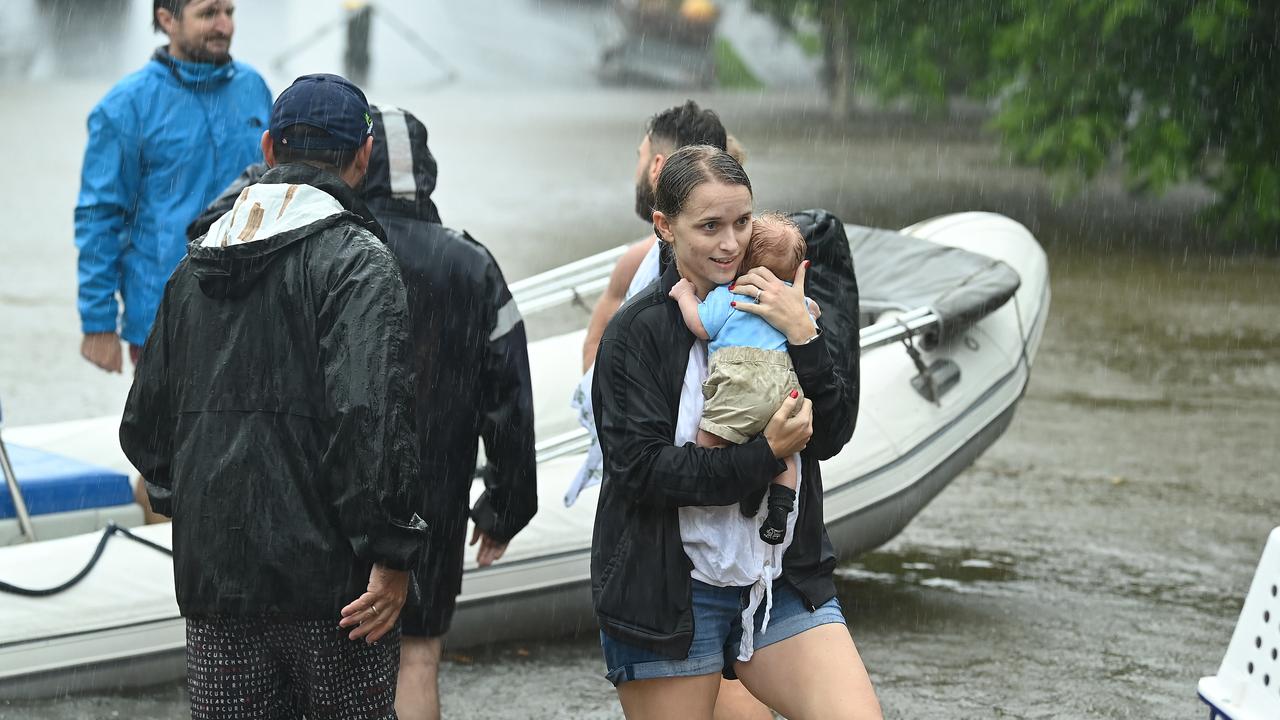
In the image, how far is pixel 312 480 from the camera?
2896mm

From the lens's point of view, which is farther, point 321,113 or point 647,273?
point 647,273

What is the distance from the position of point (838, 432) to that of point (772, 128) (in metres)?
27.2

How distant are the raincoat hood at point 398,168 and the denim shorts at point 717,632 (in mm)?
1303

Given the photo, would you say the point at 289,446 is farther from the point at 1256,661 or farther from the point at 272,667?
the point at 1256,661

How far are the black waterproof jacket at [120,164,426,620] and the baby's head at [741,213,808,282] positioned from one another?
701mm

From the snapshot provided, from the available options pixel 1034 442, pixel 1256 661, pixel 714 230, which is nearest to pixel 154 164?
pixel 714 230

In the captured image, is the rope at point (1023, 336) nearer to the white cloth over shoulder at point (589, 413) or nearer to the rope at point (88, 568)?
→ the white cloth over shoulder at point (589, 413)

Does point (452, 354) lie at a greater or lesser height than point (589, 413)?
greater

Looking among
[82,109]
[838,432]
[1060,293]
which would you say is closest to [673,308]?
[838,432]

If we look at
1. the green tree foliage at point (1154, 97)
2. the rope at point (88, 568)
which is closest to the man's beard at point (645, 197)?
the rope at point (88, 568)

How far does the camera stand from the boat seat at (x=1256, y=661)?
3.42 m

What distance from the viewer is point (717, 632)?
9.87ft

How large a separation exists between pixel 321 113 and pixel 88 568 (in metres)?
2.21

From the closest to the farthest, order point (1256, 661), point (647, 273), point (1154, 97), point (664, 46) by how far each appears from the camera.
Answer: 1. point (1256, 661)
2. point (647, 273)
3. point (1154, 97)
4. point (664, 46)
